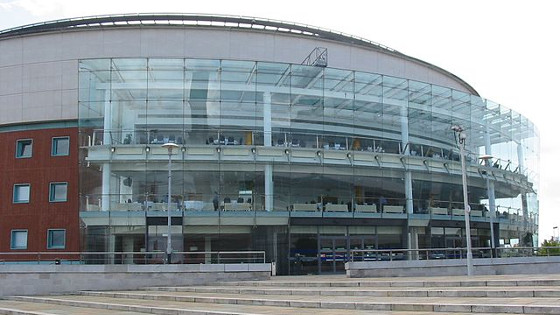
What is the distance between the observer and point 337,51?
38125mm

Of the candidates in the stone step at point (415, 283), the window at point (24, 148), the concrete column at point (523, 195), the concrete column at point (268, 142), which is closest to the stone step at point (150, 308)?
the stone step at point (415, 283)

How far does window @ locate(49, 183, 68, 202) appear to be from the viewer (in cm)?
3391

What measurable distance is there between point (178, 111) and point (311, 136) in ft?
24.0

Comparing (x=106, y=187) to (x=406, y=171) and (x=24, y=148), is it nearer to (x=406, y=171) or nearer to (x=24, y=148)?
(x=24, y=148)

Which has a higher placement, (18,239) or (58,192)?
(58,192)

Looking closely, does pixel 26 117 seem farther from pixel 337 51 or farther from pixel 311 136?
pixel 337 51

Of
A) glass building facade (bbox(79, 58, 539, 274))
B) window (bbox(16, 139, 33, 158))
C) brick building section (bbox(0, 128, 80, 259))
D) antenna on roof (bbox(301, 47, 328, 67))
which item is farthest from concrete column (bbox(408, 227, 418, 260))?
window (bbox(16, 139, 33, 158))

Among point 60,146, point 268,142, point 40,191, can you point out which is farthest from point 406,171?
point 40,191

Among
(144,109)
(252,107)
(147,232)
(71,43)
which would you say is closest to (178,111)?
(144,109)

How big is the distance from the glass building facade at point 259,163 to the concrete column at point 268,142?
0.05 metres

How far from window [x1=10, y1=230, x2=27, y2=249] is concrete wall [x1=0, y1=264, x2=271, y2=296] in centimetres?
1006

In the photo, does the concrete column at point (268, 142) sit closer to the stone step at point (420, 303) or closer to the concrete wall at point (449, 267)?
the concrete wall at point (449, 267)

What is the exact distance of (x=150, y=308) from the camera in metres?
17.0

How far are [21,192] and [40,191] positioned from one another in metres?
1.44
